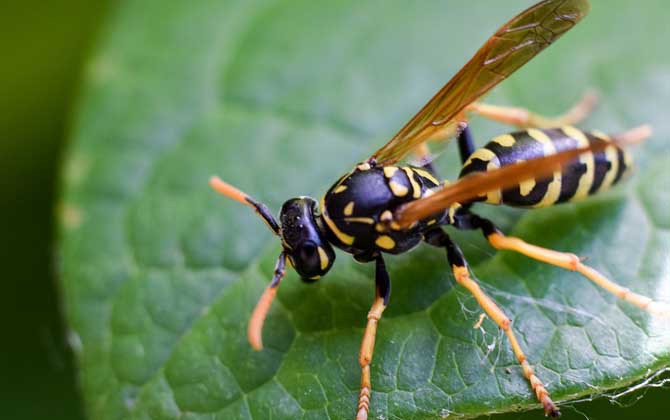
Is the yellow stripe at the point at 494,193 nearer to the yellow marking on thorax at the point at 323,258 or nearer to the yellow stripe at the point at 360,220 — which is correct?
the yellow stripe at the point at 360,220

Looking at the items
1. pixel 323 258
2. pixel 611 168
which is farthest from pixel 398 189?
pixel 611 168

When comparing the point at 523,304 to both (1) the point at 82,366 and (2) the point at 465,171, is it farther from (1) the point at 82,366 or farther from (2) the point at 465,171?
(1) the point at 82,366

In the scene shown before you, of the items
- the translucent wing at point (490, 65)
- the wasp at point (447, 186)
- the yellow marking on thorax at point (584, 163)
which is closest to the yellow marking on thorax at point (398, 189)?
the wasp at point (447, 186)

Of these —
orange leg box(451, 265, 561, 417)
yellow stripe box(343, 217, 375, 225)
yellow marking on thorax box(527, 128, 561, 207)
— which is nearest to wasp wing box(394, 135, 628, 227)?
yellow stripe box(343, 217, 375, 225)

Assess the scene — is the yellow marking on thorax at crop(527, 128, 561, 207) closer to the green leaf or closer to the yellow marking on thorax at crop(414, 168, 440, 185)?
the green leaf

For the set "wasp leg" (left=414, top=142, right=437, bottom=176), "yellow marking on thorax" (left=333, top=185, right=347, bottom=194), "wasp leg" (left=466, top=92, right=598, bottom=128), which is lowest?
"yellow marking on thorax" (left=333, top=185, right=347, bottom=194)

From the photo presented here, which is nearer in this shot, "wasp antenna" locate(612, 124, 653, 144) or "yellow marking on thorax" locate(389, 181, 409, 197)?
"yellow marking on thorax" locate(389, 181, 409, 197)

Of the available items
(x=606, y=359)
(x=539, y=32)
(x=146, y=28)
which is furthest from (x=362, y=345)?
(x=146, y=28)

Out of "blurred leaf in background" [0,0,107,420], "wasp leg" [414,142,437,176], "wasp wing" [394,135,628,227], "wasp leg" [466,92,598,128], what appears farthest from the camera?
"blurred leaf in background" [0,0,107,420]
